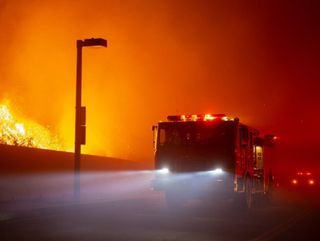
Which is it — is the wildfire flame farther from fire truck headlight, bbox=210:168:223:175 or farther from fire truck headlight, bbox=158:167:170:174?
fire truck headlight, bbox=210:168:223:175

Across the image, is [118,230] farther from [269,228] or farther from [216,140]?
[216,140]

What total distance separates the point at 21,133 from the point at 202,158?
2272cm

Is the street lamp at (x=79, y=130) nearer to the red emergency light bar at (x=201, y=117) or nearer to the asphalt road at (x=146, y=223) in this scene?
the asphalt road at (x=146, y=223)

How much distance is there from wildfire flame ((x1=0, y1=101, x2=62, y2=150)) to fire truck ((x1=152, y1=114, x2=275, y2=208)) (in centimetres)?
1898

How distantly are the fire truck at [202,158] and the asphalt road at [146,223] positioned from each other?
710 mm

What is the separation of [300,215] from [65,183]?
38.1 feet

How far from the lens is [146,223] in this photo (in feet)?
51.4

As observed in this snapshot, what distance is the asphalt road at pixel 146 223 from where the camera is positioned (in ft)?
42.9

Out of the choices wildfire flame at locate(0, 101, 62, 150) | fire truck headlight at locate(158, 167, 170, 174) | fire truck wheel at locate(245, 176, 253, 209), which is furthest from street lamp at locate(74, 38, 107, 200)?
wildfire flame at locate(0, 101, 62, 150)

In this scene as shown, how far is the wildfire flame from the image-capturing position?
38125 mm

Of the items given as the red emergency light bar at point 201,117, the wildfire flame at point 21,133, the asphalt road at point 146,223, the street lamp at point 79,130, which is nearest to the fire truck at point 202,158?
the red emergency light bar at point 201,117

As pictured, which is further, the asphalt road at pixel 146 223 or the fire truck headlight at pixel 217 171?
Answer: the fire truck headlight at pixel 217 171

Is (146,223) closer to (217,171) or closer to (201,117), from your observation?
(217,171)

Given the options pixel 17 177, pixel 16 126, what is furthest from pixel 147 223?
pixel 16 126
